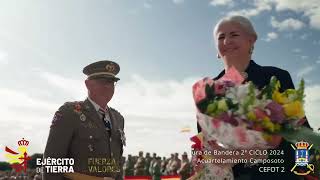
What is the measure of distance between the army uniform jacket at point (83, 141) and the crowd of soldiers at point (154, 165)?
11419mm

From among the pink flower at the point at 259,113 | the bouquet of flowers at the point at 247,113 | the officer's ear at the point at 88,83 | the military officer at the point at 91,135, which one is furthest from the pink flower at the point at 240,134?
the officer's ear at the point at 88,83

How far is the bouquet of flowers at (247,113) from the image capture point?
3.11 meters

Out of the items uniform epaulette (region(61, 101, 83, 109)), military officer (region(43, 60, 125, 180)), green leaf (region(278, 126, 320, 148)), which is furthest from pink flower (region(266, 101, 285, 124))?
uniform epaulette (region(61, 101, 83, 109))

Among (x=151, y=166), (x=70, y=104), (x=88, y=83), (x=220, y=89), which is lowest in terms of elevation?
(x=151, y=166)

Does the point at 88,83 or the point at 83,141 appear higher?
the point at 88,83

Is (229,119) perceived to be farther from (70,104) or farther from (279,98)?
(70,104)

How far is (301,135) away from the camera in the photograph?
3.27m

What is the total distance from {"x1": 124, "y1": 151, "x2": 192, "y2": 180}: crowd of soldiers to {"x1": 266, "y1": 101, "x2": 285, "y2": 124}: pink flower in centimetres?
1374

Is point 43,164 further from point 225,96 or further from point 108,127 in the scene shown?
point 225,96

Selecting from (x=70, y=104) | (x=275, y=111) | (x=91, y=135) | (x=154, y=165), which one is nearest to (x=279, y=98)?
(x=275, y=111)

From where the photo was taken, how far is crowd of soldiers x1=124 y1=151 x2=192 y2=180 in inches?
722

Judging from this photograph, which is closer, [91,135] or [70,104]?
[91,135]

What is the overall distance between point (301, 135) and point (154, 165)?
1892cm

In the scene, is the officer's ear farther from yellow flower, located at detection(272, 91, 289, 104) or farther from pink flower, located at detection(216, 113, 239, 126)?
yellow flower, located at detection(272, 91, 289, 104)
